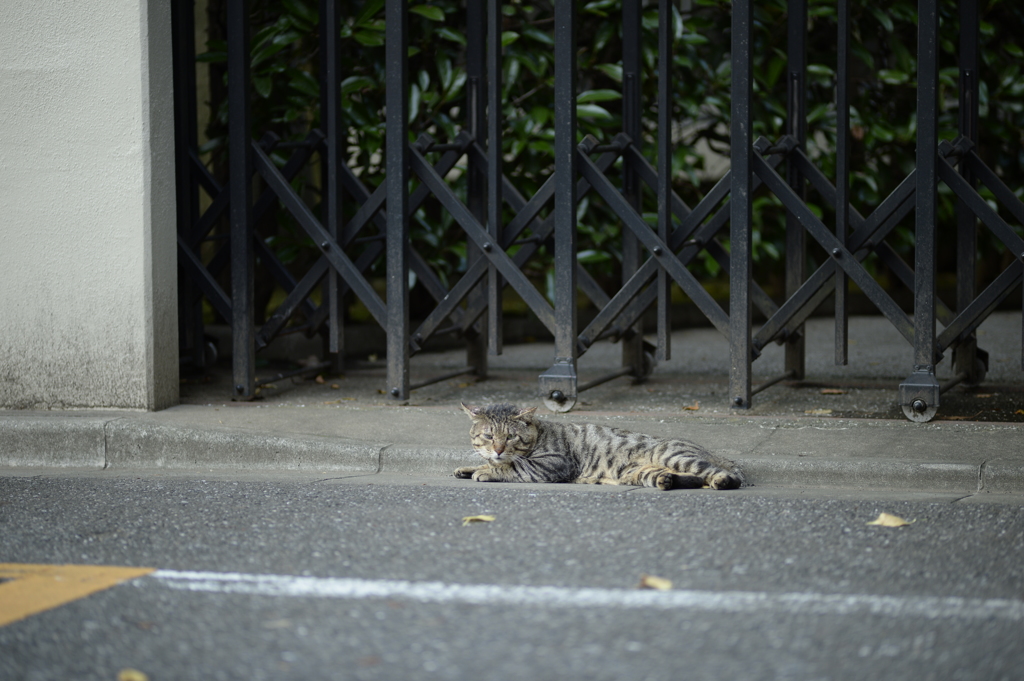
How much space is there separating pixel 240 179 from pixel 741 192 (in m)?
2.76

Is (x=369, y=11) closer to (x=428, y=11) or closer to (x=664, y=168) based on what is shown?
(x=428, y=11)

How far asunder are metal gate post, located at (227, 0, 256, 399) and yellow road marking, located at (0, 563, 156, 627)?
2837 millimetres

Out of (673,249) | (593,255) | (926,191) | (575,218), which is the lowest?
(593,255)

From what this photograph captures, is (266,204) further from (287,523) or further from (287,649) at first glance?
(287,649)

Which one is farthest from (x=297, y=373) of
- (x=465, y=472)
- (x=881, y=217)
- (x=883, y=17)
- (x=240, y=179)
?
(x=883, y=17)

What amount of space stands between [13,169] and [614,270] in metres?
6.08

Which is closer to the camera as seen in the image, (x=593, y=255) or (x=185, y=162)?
(x=185, y=162)

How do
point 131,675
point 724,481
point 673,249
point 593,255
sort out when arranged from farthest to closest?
point 593,255 < point 673,249 < point 724,481 < point 131,675

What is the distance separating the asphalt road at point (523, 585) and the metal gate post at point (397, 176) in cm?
165

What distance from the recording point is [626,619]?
2.95 metres

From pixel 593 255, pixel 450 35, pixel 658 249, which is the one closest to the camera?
A: pixel 658 249

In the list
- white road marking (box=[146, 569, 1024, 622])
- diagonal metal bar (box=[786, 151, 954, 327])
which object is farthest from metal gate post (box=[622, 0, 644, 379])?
white road marking (box=[146, 569, 1024, 622])

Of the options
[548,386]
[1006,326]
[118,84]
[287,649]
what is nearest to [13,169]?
[118,84]

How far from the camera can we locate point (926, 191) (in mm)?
5465
